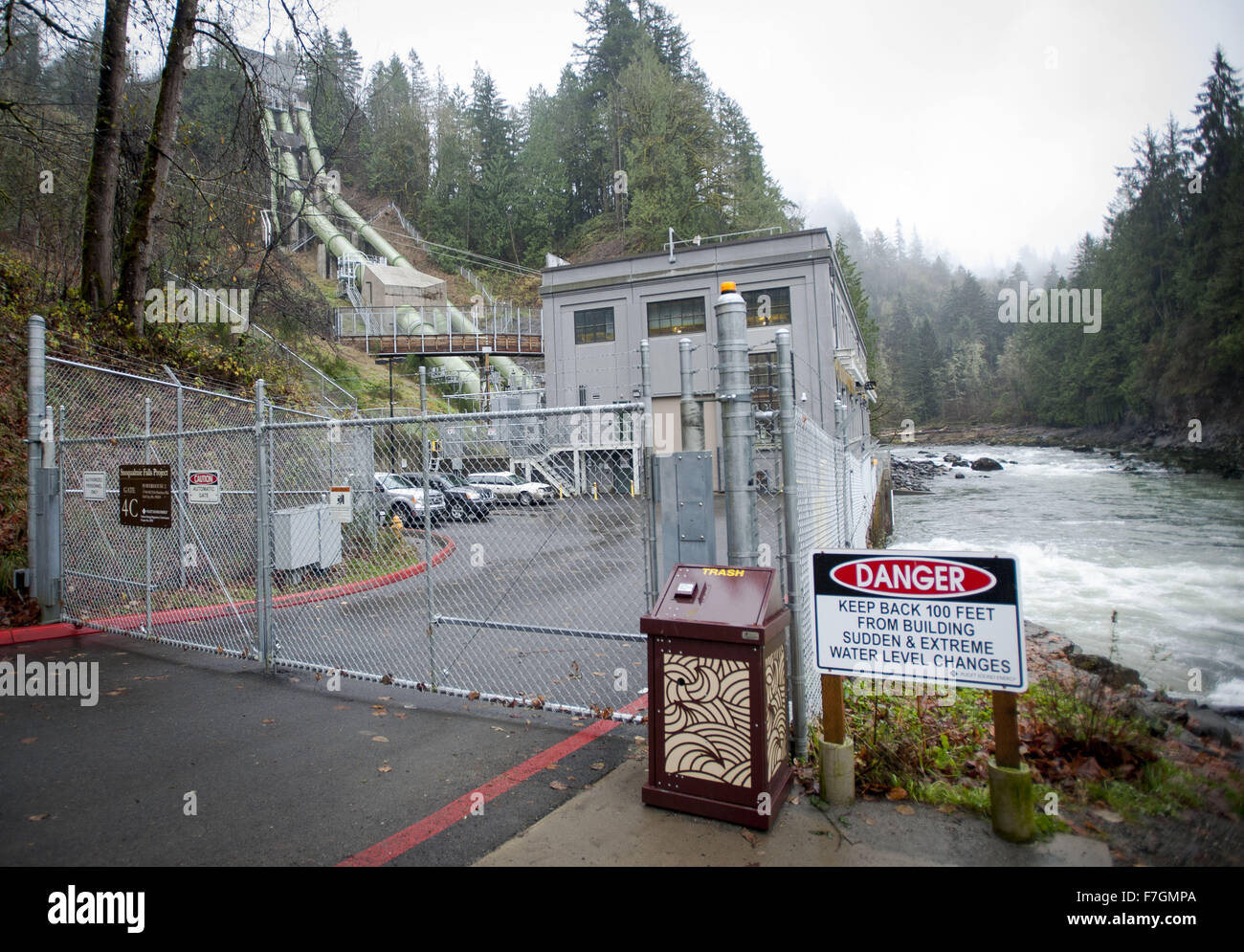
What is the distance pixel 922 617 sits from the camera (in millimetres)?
3365

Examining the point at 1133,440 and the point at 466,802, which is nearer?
the point at 466,802

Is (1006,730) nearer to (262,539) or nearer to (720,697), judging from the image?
(720,697)

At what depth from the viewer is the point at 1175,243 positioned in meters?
35.0

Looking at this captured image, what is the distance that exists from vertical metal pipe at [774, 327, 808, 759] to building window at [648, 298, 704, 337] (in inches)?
997

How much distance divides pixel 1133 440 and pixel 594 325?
40204mm

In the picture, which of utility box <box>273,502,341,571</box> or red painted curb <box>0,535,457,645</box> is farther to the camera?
utility box <box>273,502,341,571</box>

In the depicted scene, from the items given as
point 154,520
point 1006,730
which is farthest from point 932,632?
point 154,520

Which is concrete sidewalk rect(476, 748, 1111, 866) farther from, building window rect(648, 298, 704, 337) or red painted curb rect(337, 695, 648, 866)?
building window rect(648, 298, 704, 337)

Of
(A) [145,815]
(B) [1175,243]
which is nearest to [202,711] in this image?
(A) [145,815]

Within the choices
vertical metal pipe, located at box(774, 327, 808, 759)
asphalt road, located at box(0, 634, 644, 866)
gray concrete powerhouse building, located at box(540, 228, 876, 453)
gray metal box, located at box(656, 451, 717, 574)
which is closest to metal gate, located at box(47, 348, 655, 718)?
gray metal box, located at box(656, 451, 717, 574)

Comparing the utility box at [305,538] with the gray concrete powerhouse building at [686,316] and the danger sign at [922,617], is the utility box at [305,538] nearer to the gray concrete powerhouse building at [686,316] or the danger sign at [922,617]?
the danger sign at [922,617]

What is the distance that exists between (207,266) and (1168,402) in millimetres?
44662

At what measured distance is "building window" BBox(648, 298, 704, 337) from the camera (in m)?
28.9
